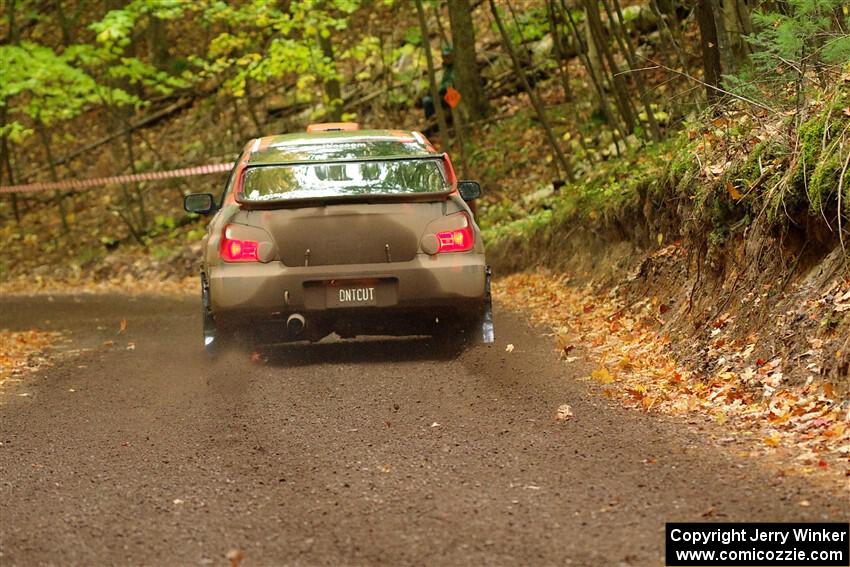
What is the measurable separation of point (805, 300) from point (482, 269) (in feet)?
9.66

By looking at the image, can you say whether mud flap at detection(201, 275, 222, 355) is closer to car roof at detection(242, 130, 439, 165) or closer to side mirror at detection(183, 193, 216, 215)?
side mirror at detection(183, 193, 216, 215)

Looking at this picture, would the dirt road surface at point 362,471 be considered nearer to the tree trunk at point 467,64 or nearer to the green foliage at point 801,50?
the green foliage at point 801,50

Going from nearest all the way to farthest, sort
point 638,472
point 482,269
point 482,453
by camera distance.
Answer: point 638,472
point 482,453
point 482,269

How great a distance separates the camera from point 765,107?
8.96m

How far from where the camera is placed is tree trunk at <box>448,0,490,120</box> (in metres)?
24.6

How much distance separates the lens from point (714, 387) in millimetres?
7668

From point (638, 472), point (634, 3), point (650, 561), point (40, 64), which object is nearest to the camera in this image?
point (650, 561)

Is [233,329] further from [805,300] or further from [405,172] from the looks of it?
[805,300]

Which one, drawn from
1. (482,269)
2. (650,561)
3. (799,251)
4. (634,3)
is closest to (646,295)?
(482,269)

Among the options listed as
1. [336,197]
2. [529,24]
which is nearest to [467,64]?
[529,24]

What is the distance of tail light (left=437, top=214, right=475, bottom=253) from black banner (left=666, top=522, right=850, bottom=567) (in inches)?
203

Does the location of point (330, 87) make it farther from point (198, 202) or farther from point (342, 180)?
point (342, 180)

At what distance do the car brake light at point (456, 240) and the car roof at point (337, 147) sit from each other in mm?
902

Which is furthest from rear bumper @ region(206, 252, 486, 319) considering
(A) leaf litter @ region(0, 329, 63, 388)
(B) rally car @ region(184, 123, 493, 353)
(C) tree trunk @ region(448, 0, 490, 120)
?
(C) tree trunk @ region(448, 0, 490, 120)
